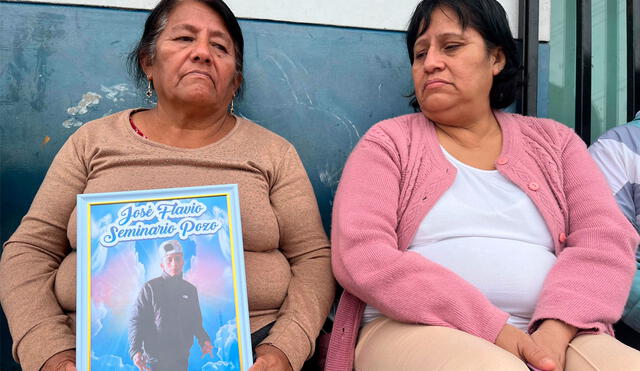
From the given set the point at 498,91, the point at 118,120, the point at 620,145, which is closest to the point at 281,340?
the point at 118,120

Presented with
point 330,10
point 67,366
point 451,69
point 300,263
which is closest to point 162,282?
point 67,366

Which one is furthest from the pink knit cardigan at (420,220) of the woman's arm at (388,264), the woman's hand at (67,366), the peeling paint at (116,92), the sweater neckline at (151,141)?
the peeling paint at (116,92)

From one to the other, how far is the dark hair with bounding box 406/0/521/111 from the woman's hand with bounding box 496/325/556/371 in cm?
97

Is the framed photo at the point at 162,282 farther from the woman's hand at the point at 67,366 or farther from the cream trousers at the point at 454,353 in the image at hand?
the cream trousers at the point at 454,353

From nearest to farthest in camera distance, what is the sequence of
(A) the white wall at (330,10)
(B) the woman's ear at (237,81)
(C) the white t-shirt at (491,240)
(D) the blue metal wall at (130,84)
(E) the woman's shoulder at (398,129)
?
1. (C) the white t-shirt at (491,240)
2. (E) the woman's shoulder at (398,129)
3. (B) the woman's ear at (237,81)
4. (D) the blue metal wall at (130,84)
5. (A) the white wall at (330,10)

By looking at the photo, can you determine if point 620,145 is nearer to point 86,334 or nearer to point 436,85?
point 436,85

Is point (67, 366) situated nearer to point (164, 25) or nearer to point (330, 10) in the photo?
point (164, 25)

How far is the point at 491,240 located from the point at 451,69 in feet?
1.86

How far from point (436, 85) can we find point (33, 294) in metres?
1.37

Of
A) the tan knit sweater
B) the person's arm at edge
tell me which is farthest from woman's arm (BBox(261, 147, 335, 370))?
the person's arm at edge

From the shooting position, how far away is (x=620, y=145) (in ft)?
7.14

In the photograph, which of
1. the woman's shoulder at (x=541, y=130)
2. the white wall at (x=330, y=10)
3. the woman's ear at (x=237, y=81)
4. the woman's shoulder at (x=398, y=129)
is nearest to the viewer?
the woman's shoulder at (x=398, y=129)

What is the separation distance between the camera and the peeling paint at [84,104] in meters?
2.26

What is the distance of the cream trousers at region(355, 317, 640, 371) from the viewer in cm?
129
